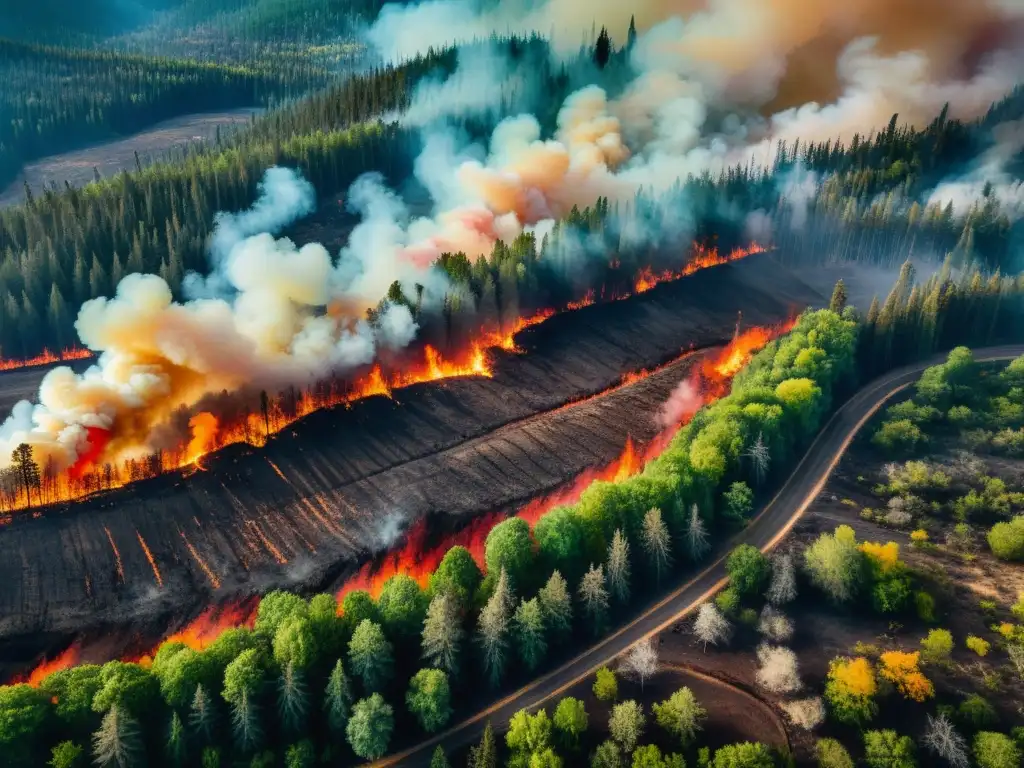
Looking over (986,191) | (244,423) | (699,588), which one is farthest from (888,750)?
(986,191)

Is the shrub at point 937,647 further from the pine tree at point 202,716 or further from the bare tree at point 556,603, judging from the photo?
the pine tree at point 202,716

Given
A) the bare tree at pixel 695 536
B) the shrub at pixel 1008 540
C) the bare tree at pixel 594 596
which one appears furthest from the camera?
the shrub at pixel 1008 540

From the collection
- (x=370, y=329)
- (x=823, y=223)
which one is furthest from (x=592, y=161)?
(x=370, y=329)

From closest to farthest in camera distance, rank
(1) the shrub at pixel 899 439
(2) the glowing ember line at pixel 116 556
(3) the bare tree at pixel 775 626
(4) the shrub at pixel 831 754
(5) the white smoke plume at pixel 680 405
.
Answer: (4) the shrub at pixel 831 754
(3) the bare tree at pixel 775 626
(2) the glowing ember line at pixel 116 556
(1) the shrub at pixel 899 439
(5) the white smoke plume at pixel 680 405

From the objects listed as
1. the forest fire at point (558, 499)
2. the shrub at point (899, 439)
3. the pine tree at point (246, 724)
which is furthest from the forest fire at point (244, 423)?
the pine tree at point (246, 724)

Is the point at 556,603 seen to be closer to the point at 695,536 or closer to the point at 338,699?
the point at 695,536

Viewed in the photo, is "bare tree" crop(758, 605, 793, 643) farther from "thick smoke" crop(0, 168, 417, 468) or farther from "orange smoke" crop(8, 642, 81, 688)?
"thick smoke" crop(0, 168, 417, 468)

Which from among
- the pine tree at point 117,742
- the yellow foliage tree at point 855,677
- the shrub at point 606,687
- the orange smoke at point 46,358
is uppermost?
the pine tree at point 117,742

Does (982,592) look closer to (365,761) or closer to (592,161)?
(365,761)
